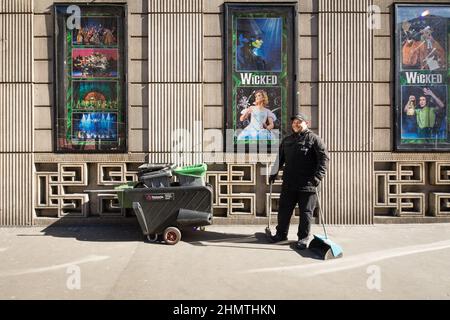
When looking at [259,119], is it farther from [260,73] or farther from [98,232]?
[98,232]

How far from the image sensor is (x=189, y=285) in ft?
15.1

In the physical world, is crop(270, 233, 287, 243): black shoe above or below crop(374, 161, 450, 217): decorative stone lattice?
below

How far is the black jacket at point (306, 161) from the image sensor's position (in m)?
6.04

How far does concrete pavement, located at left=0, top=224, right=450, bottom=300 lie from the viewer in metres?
4.43

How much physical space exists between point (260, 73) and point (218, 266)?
3988mm

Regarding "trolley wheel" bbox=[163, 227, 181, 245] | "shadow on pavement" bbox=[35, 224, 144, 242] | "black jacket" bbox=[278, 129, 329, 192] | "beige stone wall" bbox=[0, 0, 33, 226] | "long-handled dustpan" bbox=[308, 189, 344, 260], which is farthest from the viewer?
"beige stone wall" bbox=[0, 0, 33, 226]

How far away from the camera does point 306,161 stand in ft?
20.3

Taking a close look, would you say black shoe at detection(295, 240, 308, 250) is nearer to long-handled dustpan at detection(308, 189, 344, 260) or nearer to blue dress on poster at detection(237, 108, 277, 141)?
long-handled dustpan at detection(308, 189, 344, 260)

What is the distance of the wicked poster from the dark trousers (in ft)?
10.8

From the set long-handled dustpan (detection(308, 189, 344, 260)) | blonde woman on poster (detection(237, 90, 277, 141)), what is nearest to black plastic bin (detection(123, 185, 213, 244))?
long-handled dustpan (detection(308, 189, 344, 260))

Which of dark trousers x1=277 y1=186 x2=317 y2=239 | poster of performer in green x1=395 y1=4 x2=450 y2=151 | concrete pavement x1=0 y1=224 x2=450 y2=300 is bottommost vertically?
concrete pavement x1=0 y1=224 x2=450 y2=300

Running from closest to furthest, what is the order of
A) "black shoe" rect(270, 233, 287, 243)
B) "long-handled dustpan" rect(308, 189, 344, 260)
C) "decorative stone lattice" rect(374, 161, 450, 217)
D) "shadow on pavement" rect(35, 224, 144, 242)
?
"long-handled dustpan" rect(308, 189, 344, 260) → "black shoe" rect(270, 233, 287, 243) → "shadow on pavement" rect(35, 224, 144, 242) → "decorative stone lattice" rect(374, 161, 450, 217)

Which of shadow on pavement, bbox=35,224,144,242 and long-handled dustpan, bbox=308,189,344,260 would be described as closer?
long-handled dustpan, bbox=308,189,344,260
